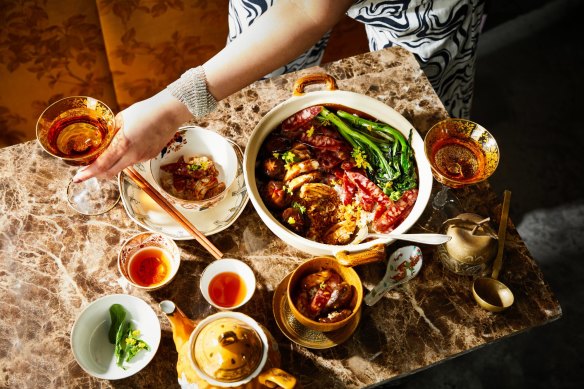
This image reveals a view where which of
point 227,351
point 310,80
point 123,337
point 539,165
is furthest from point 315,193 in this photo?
point 539,165

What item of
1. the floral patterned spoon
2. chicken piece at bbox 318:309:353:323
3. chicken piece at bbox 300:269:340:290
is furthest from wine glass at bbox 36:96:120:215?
the floral patterned spoon

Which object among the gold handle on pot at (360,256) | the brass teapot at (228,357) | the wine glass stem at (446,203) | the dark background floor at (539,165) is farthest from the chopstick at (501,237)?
the dark background floor at (539,165)

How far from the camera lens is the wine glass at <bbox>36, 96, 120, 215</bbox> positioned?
61.1 inches

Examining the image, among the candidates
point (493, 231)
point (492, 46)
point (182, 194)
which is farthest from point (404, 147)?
point (492, 46)

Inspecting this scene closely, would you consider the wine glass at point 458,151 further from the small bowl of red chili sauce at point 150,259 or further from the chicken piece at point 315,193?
the small bowl of red chili sauce at point 150,259

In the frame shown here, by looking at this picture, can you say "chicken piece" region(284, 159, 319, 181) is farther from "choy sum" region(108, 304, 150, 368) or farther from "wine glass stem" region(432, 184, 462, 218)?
"choy sum" region(108, 304, 150, 368)

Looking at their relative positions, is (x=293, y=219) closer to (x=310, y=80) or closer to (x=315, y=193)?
(x=315, y=193)

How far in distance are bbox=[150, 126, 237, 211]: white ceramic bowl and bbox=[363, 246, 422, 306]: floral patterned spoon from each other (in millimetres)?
576

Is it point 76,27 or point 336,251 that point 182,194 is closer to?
point 336,251

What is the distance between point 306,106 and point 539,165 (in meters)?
2.25

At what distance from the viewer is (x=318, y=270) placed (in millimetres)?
1524

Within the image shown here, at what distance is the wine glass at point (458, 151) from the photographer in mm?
1653

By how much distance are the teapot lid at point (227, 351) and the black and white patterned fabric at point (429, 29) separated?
1.26m

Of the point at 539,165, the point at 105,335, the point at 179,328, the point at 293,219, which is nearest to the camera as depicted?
the point at 179,328
